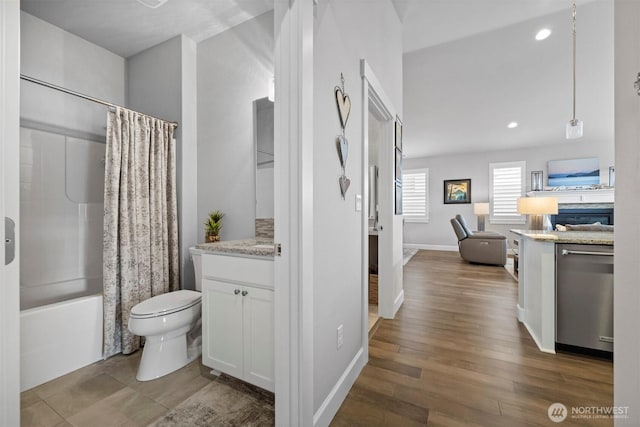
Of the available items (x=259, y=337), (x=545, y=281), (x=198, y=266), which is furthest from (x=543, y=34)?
(x=198, y=266)

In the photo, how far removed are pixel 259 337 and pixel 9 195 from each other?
118 cm

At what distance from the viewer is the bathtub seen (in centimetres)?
167

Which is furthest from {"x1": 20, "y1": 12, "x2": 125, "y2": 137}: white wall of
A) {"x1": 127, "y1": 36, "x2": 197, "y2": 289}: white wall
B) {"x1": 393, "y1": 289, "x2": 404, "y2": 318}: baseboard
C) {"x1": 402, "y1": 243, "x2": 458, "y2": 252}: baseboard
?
{"x1": 402, "y1": 243, "x2": 458, "y2": 252}: baseboard

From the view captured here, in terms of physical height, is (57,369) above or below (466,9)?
below

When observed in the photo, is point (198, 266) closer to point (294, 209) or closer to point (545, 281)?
point (294, 209)

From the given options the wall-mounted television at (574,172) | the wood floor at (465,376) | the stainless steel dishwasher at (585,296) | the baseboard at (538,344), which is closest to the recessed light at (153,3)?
the wood floor at (465,376)

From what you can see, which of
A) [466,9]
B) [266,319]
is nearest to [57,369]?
[266,319]

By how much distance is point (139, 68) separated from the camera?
9.39ft

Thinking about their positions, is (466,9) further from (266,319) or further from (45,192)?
(45,192)

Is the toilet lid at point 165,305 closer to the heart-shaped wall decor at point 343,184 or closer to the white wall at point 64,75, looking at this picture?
the heart-shaped wall decor at point 343,184

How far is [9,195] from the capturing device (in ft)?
2.31

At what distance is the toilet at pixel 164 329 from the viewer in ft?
5.54

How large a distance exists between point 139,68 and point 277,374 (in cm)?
332

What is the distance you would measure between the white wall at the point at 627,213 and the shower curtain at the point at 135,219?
2.83m
